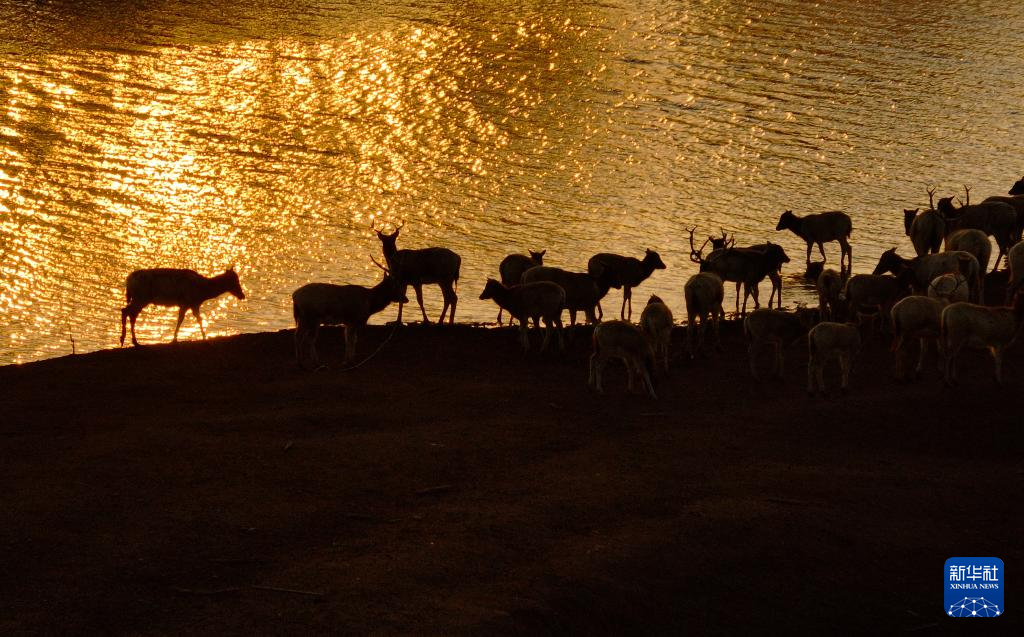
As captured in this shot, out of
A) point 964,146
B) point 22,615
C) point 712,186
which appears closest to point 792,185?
point 712,186

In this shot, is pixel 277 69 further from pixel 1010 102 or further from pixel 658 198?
pixel 1010 102

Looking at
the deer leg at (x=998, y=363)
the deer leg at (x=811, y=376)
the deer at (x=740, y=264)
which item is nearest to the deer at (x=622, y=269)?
the deer at (x=740, y=264)

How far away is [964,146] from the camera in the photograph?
41562 millimetres

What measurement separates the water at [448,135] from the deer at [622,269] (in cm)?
285

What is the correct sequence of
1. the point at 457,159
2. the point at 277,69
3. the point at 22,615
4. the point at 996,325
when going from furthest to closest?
1. the point at 277,69
2. the point at 457,159
3. the point at 996,325
4. the point at 22,615

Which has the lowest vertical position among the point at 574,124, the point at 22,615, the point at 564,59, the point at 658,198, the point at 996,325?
the point at 22,615

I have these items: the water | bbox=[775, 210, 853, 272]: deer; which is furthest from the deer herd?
the water

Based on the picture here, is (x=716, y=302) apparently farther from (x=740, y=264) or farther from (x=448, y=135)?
(x=448, y=135)

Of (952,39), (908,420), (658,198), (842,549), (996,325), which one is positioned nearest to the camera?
(842,549)

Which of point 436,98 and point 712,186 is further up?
point 436,98

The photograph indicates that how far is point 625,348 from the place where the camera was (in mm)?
18875

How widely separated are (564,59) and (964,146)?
1474 centimetres

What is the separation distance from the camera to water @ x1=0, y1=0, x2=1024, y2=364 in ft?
100

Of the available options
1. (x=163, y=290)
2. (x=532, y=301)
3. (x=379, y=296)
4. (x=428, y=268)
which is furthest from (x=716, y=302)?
(x=163, y=290)
